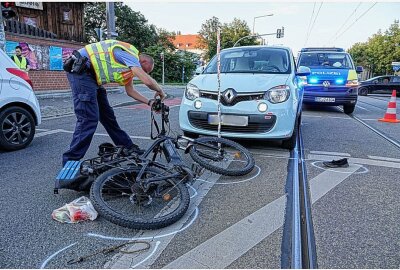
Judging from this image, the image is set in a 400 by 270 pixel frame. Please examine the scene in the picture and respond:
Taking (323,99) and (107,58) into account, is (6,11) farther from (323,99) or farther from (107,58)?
(323,99)

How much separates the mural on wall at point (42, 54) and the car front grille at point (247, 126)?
33.2 feet

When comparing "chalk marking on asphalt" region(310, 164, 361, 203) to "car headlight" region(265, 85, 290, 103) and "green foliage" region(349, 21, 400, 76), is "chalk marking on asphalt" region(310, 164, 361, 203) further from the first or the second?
"green foliage" region(349, 21, 400, 76)

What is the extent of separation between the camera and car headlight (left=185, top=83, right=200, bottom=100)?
4832 millimetres

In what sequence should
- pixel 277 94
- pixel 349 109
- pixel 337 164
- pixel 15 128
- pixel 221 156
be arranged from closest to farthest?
1. pixel 221 156
2. pixel 337 164
3. pixel 277 94
4. pixel 15 128
5. pixel 349 109

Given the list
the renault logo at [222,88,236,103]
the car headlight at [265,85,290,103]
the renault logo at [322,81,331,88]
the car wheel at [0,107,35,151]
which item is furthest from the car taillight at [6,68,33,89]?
the renault logo at [322,81,331,88]

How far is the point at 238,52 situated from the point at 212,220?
4.13 m

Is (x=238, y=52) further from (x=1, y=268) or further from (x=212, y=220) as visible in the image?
(x=1, y=268)

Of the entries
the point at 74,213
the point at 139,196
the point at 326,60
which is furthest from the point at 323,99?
the point at 74,213

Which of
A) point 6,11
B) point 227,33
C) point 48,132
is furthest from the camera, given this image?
point 227,33

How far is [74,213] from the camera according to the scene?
101 inches

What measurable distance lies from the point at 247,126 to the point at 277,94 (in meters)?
0.62

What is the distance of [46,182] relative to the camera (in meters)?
3.46

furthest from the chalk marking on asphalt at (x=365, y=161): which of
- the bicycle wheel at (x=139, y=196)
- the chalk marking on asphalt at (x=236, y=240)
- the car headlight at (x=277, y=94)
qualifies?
the bicycle wheel at (x=139, y=196)

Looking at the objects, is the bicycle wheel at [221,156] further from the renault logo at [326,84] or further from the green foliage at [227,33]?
the green foliage at [227,33]
